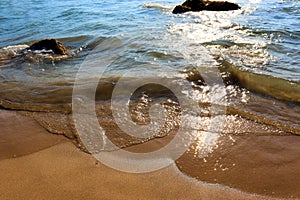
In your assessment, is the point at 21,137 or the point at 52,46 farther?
the point at 52,46

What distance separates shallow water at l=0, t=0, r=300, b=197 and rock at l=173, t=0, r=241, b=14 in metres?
1.26

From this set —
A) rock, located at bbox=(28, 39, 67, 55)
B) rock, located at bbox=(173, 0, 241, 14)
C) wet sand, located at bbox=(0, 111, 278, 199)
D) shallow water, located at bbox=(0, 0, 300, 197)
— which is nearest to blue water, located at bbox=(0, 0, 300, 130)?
shallow water, located at bbox=(0, 0, 300, 197)

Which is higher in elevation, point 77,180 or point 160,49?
point 160,49

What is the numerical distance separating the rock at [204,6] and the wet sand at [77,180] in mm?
9262

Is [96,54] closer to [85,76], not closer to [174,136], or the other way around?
[85,76]

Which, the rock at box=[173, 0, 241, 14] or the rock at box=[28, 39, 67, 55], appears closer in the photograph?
the rock at box=[28, 39, 67, 55]

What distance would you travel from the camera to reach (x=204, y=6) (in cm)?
1139

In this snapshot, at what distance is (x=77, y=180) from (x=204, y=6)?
10189 millimetres

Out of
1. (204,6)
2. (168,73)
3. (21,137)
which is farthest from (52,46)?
(204,6)

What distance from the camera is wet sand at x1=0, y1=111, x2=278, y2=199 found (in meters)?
2.52

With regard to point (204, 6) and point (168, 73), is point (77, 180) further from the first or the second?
point (204, 6)

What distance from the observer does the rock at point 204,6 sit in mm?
11250

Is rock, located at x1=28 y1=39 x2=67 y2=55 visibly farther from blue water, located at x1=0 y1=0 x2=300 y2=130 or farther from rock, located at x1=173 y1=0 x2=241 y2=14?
rock, located at x1=173 y1=0 x2=241 y2=14

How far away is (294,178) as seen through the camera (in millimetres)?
2660
